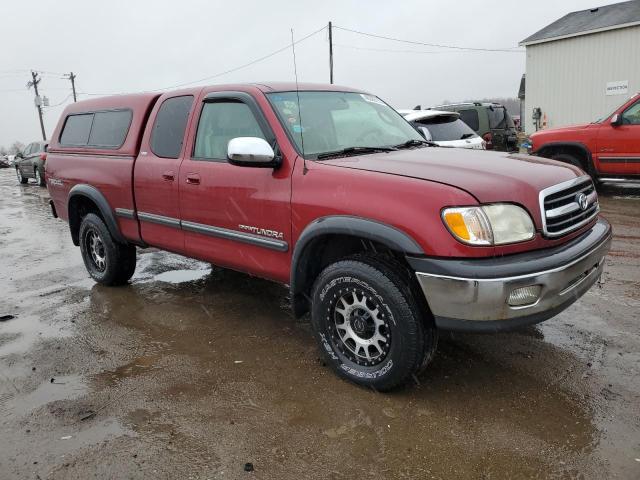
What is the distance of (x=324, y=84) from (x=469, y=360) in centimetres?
251

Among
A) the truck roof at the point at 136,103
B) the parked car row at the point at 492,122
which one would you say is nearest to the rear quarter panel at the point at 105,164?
the truck roof at the point at 136,103

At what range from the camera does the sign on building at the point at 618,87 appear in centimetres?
1872

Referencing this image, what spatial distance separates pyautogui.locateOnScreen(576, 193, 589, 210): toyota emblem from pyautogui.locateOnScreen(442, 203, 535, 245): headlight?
68 centimetres

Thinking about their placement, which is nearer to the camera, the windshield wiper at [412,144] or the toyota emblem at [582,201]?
the toyota emblem at [582,201]

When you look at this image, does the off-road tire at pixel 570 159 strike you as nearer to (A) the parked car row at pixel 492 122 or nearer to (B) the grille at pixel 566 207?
(A) the parked car row at pixel 492 122

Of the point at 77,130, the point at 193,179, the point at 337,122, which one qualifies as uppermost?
the point at 77,130

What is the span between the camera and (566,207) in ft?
10.1

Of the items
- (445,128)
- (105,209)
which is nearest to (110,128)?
(105,209)

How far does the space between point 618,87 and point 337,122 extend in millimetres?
18784

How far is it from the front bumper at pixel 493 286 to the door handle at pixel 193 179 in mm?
2000

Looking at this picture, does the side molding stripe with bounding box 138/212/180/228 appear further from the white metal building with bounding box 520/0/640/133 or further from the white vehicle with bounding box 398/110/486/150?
the white metal building with bounding box 520/0/640/133

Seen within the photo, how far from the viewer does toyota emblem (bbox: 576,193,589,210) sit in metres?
3.22

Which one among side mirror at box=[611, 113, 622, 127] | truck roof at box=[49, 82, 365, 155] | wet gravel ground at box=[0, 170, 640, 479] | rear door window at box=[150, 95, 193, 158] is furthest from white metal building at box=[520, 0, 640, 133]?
rear door window at box=[150, 95, 193, 158]

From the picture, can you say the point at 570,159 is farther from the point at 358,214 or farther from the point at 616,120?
the point at 358,214
